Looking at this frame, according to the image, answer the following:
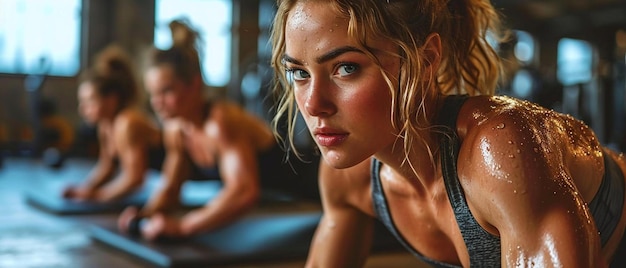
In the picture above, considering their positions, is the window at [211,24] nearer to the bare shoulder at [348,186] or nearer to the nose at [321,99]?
the bare shoulder at [348,186]

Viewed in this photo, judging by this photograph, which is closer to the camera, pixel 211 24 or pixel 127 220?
pixel 127 220

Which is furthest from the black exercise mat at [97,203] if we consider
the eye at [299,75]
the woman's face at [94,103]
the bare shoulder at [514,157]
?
the bare shoulder at [514,157]

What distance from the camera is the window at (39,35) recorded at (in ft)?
24.6

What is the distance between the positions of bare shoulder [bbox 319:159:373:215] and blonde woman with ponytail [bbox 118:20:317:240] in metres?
1.11

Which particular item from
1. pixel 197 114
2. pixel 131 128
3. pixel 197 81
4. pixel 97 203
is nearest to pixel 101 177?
pixel 97 203

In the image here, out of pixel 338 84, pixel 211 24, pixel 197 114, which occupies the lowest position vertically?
pixel 197 114

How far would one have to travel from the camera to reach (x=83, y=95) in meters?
3.20

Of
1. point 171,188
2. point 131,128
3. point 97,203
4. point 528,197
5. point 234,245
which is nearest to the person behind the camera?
point 528,197

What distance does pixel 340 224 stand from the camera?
46.9 inches

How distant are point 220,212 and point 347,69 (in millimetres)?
1479

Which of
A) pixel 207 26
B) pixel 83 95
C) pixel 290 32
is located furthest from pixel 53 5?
pixel 290 32

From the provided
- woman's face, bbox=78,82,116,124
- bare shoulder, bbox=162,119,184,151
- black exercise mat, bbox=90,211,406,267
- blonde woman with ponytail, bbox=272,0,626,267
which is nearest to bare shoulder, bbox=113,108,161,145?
woman's face, bbox=78,82,116,124

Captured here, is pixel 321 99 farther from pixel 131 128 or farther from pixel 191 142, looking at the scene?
pixel 131 128

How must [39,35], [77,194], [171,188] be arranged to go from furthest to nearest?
1. [39,35]
2. [77,194]
3. [171,188]
